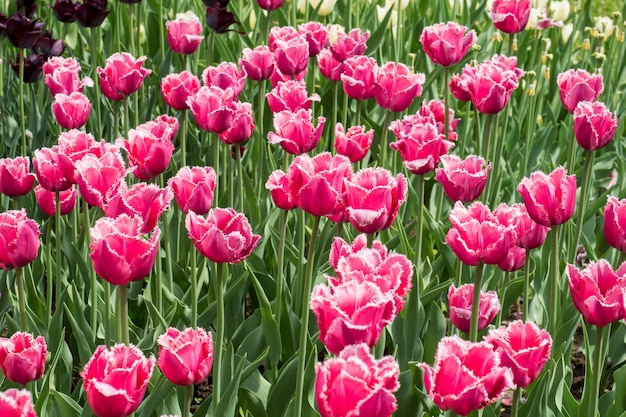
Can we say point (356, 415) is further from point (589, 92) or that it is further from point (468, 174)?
point (589, 92)

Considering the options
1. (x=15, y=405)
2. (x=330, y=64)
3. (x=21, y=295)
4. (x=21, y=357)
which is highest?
(x=15, y=405)

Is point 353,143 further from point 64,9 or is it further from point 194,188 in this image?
point 64,9

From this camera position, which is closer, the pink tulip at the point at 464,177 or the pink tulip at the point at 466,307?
the pink tulip at the point at 466,307

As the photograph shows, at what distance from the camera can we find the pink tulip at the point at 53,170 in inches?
87.9

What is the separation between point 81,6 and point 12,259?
1.57 meters

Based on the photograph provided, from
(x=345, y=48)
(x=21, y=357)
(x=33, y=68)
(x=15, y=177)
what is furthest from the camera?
(x=33, y=68)

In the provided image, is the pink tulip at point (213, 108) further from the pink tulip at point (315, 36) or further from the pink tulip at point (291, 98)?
the pink tulip at point (315, 36)

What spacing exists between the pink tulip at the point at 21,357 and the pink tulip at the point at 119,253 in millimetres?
215

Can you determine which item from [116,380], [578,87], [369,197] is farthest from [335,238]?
[578,87]

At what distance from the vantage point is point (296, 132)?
257 centimetres

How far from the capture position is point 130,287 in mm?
2941

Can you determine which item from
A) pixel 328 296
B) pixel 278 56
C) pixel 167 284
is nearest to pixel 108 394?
pixel 328 296

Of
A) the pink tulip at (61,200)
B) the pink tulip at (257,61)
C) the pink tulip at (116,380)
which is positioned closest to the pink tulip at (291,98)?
the pink tulip at (257,61)

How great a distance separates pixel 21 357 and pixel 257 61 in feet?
5.10
